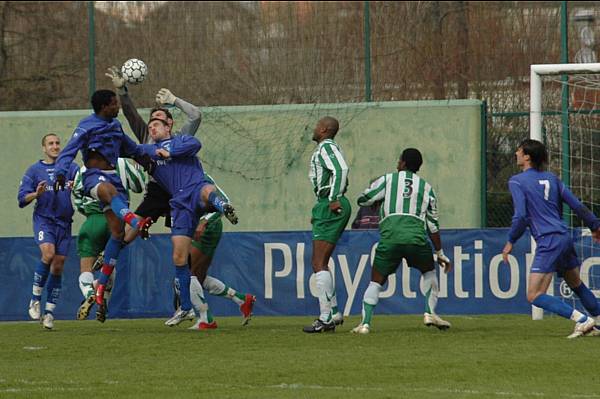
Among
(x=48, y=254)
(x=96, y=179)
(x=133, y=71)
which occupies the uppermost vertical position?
(x=133, y=71)

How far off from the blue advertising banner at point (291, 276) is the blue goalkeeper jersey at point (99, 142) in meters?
4.87

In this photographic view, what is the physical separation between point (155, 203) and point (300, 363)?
421 centimetres

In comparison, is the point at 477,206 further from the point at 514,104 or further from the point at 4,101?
the point at 4,101

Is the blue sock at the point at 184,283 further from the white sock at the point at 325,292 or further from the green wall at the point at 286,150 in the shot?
the green wall at the point at 286,150

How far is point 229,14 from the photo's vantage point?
2444 cm

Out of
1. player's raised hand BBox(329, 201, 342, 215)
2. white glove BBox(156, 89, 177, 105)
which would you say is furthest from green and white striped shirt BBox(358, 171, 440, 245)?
white glove BBox(156, 89, 177, 105)

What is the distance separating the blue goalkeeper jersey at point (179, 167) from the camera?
13.5 m

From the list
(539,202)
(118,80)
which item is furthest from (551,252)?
(118,80)

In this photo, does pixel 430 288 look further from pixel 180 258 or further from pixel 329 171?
pixel 180 258

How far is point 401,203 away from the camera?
42.7 ft

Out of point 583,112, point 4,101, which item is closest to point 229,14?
point 4,101

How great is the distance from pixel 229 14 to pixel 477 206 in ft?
19.7

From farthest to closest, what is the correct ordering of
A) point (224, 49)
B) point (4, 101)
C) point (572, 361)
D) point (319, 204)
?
point (4, 101), point (224, 49), point (319, 204), point (572, 361)

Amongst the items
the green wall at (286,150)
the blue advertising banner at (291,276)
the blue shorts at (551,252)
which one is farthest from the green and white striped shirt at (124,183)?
the green wall at (286,150)
